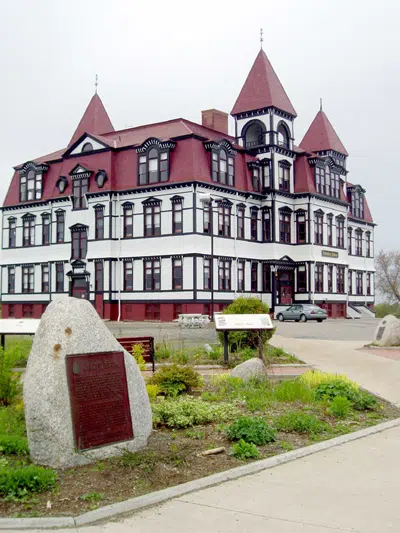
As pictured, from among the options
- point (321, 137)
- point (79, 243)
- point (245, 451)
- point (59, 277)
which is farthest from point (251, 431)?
point (321, 137)

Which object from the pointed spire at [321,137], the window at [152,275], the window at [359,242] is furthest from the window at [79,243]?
the window at [359,242]

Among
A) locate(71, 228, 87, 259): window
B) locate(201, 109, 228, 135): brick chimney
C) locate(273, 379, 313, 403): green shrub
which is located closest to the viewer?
locate(273, 379, 313, 403): green shrub

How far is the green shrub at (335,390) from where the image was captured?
436 inches

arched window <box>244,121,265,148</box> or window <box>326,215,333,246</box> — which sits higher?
arched window <box>244,121,265,148</box>

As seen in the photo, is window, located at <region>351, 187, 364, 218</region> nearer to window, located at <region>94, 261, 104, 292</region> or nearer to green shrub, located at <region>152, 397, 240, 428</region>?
window, located at <region>94, 261, 104, 292</region>

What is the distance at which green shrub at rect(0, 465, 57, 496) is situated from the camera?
20.3ft

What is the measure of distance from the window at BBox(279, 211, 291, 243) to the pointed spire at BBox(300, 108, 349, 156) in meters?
10.3

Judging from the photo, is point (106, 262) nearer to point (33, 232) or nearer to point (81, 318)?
point (33, 232)

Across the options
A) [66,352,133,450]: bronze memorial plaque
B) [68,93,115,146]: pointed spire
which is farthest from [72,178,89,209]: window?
[66,352,133,450]: bronze memorial plaque

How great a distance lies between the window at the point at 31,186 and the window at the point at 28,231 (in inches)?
70.6

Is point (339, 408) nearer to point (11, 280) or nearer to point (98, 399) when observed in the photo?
point (98, 399)

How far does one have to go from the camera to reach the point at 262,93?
5206cm

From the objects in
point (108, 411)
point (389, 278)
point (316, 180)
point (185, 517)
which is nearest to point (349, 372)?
point (108, 411)

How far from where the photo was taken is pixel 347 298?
57.7 m
